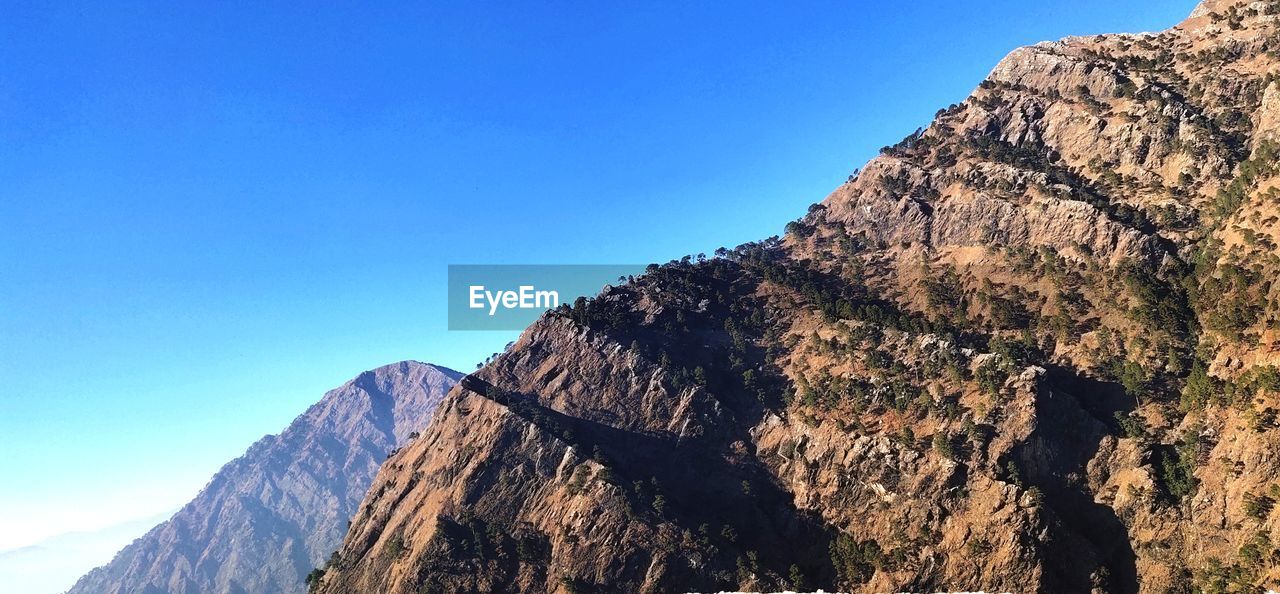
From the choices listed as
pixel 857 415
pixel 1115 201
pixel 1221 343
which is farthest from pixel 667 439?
pixel 1115 201

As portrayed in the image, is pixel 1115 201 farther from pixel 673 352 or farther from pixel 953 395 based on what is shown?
pixel 673 352

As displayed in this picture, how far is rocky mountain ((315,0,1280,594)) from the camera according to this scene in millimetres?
94938

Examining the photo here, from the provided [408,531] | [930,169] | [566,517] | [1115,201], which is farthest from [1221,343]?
[408,531]

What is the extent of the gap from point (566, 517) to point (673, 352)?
50449mm

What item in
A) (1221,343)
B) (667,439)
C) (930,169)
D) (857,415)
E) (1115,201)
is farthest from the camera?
(930,169)

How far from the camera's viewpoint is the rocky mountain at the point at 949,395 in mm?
94938

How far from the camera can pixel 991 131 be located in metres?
175

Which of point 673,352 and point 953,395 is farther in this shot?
point 673,352

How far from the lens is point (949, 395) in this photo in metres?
114

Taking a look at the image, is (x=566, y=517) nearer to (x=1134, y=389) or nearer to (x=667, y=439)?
(x=667, y=439)

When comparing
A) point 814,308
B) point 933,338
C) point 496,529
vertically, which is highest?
point 814,308

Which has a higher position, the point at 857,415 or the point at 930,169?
the point at 930,169

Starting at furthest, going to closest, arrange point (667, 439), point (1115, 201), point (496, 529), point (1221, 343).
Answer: point (1115, 201), point (667, 439), point (496, 529), point (1221, 343)

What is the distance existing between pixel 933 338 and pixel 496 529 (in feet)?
301
